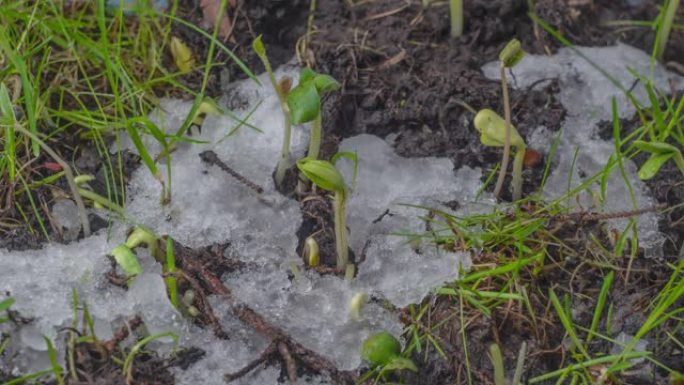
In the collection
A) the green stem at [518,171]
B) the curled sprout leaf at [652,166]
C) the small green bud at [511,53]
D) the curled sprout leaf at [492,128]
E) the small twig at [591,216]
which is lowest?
the small twig at [591,216]

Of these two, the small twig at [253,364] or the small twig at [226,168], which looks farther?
the small twig at [226,168]

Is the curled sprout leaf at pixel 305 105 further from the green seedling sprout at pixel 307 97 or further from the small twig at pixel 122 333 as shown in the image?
the small twig at pixel 122 333

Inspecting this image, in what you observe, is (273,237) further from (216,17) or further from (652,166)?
(652,166)

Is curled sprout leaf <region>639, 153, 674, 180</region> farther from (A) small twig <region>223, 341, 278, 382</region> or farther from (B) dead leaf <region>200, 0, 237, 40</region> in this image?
(B) dead leaf <region>200, 0, 237, 40</region>

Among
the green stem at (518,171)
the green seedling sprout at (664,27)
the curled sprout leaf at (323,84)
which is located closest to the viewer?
the curled sprout leaf at (323,84)

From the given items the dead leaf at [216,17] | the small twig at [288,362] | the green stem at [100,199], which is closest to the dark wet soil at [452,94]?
the dead leaf at [216,17]

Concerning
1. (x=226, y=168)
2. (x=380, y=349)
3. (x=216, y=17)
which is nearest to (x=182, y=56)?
(x=216, y=17)

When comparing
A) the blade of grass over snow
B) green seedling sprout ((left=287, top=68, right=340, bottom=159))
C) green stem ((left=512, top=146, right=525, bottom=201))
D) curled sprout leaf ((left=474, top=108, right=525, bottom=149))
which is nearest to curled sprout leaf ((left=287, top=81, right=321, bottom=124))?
green seedling sprout ((left=287, top=68, right=340, bottom=159))

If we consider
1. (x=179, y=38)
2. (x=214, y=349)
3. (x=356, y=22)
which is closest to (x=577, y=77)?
(x=356, y=22)
